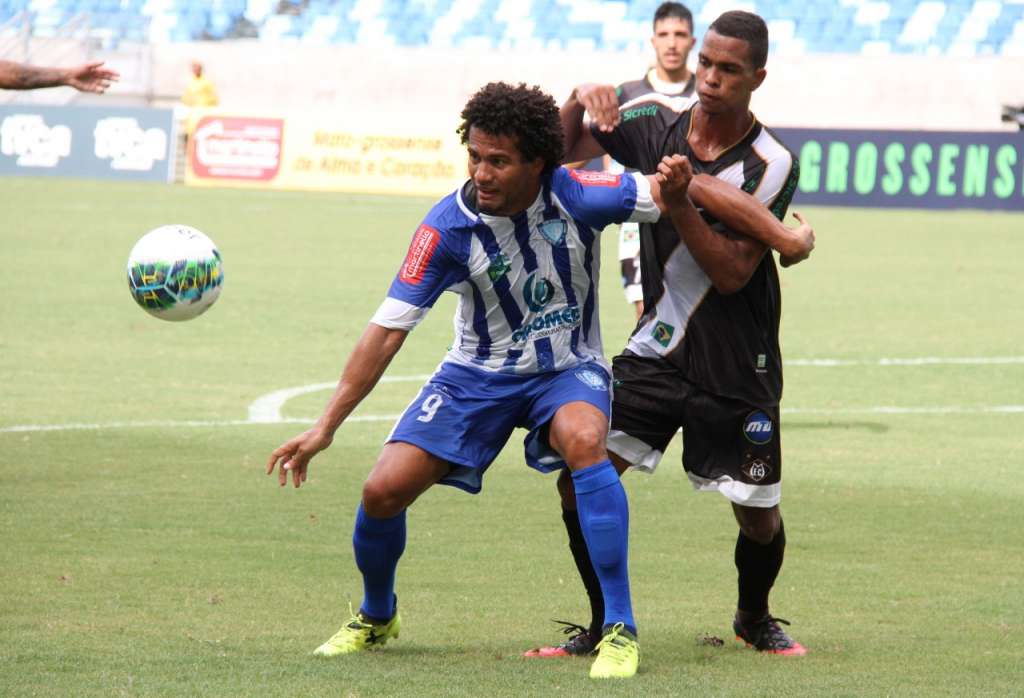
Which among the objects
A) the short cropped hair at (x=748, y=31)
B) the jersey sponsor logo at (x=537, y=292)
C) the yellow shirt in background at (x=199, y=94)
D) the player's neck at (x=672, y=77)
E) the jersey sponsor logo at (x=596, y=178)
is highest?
the short cropped hair at (x=748, y=31)

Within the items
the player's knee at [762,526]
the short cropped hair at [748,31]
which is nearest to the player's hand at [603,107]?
the short cropped hair at [748,31]

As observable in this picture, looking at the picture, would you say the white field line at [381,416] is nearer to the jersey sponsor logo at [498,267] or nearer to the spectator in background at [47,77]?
the spectator in background at [47,77]

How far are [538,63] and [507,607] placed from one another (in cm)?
3316

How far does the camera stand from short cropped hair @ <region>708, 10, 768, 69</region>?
5.19 m

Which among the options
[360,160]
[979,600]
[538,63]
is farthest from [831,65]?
[979,600]

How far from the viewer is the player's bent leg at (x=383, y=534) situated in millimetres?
4973

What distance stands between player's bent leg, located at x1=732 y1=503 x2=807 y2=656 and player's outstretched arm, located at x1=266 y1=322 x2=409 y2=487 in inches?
51.6

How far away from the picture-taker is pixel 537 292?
5074 millimetres

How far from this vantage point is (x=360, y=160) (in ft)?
109

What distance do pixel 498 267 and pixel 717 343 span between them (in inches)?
31.6

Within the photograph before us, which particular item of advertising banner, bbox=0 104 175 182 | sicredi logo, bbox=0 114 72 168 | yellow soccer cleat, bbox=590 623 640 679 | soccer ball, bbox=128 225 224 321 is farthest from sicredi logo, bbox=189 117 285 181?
yellow soccer cleat, bbox=590 623 640 679

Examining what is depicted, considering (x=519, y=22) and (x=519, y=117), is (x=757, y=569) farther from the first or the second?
(x=519, y=22)

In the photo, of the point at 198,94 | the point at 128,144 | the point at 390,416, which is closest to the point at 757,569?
the point at 390,416

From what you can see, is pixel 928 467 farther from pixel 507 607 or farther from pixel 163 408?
pixel 163 408
